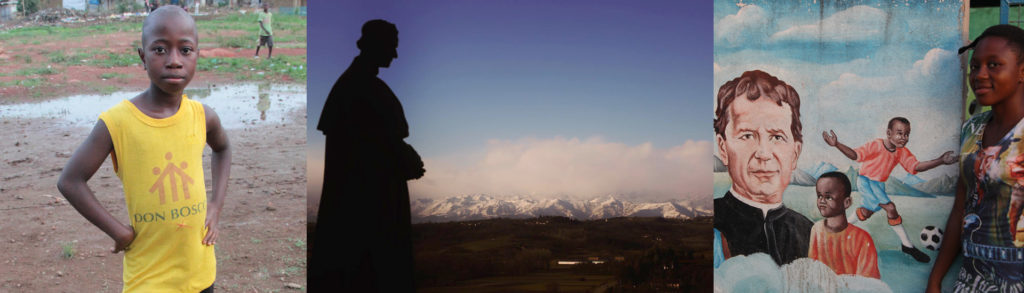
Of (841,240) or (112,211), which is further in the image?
(112,211)

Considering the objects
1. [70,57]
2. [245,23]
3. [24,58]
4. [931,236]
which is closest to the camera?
[931,236]

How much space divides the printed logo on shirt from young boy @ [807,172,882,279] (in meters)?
3.19

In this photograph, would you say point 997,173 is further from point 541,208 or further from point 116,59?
point 116,59

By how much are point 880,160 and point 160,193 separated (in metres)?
3.59

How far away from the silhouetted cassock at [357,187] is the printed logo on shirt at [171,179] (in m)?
1.10

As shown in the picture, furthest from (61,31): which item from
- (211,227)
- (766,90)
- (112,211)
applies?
(766,90)

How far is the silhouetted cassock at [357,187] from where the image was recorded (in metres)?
3.92

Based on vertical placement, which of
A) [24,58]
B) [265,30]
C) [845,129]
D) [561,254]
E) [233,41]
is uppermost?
[265,30]

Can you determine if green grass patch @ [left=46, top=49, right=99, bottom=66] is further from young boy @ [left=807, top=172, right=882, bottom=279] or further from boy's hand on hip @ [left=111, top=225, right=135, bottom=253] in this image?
young boy @ [left=807, top=172, right=882, bottom=279]

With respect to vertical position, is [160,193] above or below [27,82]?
below

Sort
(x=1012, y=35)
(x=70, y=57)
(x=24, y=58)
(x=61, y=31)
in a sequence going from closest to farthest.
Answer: (x=1012, y=35), (x=24, y=58), (x=70, y=57), (x=61, y=31)

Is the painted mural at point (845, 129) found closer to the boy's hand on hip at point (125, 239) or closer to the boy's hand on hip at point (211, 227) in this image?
the boy's hand on hip at point (211, 227)

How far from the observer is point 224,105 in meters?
6.73

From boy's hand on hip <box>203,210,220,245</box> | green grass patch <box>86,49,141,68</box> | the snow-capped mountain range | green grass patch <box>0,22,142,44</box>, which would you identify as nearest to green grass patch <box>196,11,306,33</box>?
green grass patch <box>86,49,141,68</box>
